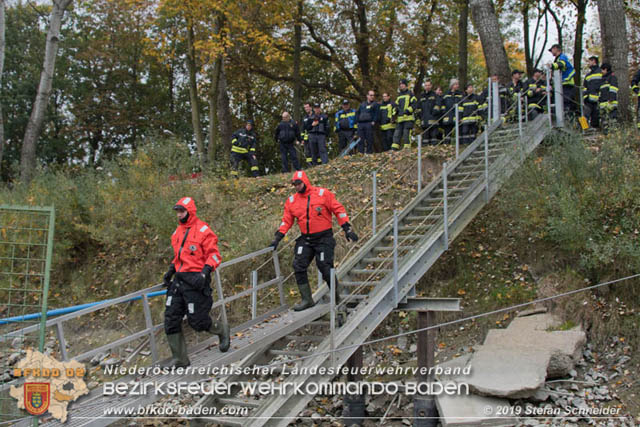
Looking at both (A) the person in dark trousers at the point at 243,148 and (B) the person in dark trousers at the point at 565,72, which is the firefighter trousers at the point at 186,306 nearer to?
(B) the person in dark trousers at the point at 565,72

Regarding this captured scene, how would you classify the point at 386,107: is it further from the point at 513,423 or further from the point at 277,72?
the point at 277,72

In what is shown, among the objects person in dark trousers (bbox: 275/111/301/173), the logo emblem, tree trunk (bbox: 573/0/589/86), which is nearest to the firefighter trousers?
the logo emblem

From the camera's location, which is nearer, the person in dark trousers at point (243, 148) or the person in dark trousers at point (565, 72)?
the person in dark trousers at point (565, 72)

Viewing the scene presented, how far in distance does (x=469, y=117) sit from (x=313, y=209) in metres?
6.85

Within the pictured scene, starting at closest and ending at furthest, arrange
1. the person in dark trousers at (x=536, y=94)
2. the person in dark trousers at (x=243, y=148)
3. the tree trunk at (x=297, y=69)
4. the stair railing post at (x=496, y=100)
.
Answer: the person in dark trousers at (x=536, y=94), the stair railing post at (x=496, y=100), the person in dark trousers at (x=243, y=148), the tree trunk at (x=297, y=69)

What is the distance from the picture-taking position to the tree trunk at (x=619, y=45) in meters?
12.8

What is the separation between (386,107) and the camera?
14.5 meters

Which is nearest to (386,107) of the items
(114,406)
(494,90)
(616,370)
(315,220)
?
(494,90)

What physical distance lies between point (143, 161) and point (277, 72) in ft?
40.5

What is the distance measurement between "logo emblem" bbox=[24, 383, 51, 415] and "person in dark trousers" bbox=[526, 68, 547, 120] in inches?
430

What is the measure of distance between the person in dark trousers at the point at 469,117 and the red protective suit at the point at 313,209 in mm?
6437

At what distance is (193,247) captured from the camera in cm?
622

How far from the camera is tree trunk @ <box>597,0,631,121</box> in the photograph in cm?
1281

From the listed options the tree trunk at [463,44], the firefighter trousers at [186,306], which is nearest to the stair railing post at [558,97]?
A: the tree trunk at [463,44]
